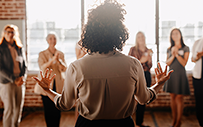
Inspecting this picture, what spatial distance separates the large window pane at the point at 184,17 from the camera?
4277mm

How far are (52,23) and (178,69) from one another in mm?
2874

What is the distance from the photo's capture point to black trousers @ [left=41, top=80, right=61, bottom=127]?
2.87 metres

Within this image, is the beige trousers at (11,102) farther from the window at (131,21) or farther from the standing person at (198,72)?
the standing person at (198,72)

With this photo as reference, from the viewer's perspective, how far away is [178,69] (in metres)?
3.19

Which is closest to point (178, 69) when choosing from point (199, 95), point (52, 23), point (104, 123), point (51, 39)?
point (199, 95)

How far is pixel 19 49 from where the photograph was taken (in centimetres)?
277

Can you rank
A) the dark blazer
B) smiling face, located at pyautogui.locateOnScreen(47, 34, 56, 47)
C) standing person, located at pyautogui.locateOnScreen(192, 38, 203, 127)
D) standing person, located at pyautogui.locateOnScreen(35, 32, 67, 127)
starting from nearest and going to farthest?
1. the dark blazer
2. standing person, located at pyautogui.locateOnScreen(35, 32, 67, 127)
3. smiling face, located at pyautogui.locateOnScreen(47, 34, 56, 47)
4. standing person, located at pyautogui.locateOnScreen(192, 38, 203, 127)

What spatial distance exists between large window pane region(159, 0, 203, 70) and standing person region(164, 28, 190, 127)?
114cm

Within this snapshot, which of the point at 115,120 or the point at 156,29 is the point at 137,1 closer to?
the point at 156,29

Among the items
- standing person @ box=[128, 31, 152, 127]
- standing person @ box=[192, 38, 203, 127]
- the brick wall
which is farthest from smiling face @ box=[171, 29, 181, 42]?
the brick wall

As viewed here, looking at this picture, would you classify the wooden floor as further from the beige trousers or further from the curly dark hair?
the curly dark hair

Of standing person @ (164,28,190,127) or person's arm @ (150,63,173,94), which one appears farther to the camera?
standing person @ (164,28,190,127)

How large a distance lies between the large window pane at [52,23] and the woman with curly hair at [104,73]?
134 inches

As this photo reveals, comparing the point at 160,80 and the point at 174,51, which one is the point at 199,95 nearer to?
the point at 174,51
